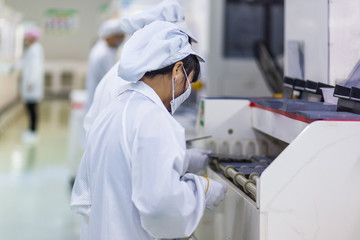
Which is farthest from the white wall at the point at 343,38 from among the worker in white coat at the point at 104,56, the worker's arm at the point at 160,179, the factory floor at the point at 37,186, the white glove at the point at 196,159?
the worker in white coat at the point at 104,56

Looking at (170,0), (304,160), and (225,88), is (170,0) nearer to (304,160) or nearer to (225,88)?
(304,160)

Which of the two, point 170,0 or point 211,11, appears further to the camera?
point 211,11

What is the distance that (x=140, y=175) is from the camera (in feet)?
3.65

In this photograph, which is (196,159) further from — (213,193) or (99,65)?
(99,65)

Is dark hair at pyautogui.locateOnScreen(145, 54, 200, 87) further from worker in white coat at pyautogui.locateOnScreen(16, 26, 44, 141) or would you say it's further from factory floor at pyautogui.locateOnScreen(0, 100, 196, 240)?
worker in white coat at pyautogui.locateOnScreen(16, 26, 44, 141)

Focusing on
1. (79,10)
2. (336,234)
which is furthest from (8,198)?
(79,10)

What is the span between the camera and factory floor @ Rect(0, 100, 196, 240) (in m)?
3.14

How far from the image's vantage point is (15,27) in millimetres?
8625

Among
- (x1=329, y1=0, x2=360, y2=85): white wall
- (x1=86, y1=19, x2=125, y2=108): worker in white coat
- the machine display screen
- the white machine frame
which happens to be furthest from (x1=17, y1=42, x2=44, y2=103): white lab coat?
the white machine frame

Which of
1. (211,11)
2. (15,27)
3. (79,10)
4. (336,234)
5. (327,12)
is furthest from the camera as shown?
(79,10)

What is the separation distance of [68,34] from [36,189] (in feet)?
31.2

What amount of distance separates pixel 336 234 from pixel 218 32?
2.75 metres

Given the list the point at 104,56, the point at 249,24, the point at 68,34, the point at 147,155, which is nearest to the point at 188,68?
the point at 147,155

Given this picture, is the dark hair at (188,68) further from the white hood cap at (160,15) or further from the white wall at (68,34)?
the white wall at (68,34)
